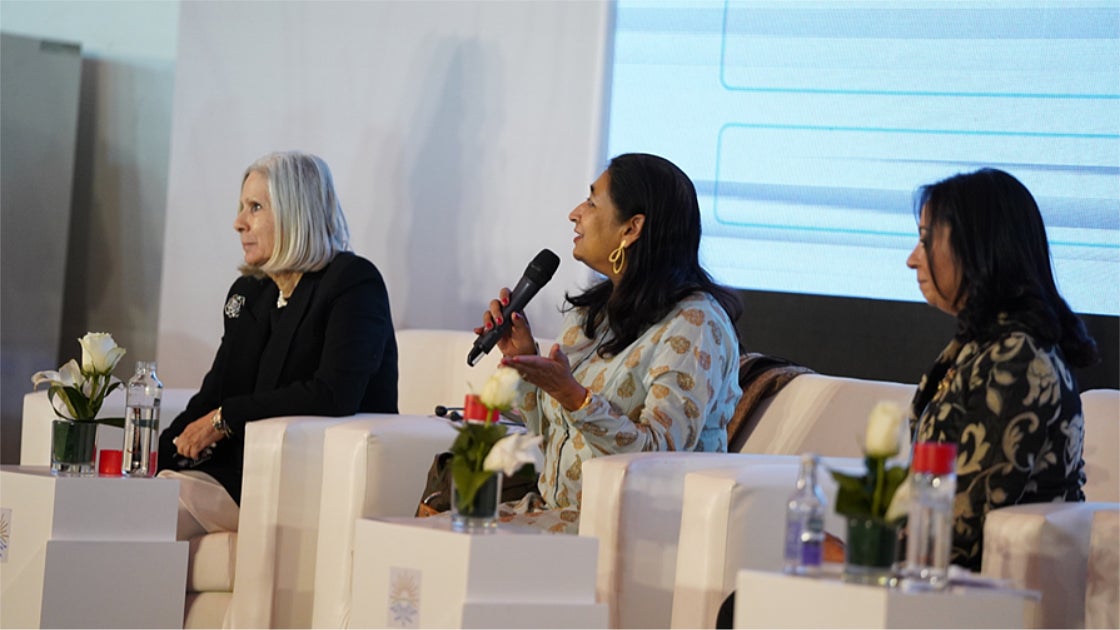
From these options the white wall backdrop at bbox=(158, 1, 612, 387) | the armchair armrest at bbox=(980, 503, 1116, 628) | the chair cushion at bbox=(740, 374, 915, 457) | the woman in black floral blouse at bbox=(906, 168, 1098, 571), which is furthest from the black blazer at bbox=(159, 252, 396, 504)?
the armchair armrest at bbox=(980, 503, 1116, 628)

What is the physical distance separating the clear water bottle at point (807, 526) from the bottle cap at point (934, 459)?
147 mm

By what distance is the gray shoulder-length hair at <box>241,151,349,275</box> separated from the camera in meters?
3.63

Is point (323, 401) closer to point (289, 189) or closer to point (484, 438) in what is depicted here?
point (289, 189)

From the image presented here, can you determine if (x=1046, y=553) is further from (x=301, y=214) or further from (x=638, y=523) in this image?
(x=301, y=214)

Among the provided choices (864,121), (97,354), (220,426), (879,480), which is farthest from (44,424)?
(879,480)

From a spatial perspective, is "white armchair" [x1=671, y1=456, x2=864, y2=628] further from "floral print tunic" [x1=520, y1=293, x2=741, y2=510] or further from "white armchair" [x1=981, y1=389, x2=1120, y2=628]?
"white armchair" [x1=981, y1=389, x2=1120, y2=628]

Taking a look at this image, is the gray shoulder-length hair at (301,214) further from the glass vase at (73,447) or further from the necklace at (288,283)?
the glass vase at (73,447)

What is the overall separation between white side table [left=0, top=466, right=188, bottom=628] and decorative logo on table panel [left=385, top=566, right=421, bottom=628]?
85 cm

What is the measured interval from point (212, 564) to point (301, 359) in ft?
1.74

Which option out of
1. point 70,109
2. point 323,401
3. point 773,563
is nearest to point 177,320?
point 70,109

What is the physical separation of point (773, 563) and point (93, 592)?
1.30m

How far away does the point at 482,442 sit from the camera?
217 cm

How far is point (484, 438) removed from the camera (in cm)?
217

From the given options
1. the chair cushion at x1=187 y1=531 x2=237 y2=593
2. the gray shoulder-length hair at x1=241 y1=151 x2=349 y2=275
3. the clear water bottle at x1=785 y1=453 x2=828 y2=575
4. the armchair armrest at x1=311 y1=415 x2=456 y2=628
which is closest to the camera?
the clear water bottle at x1=785 y1=453 x2=828 y2=575
